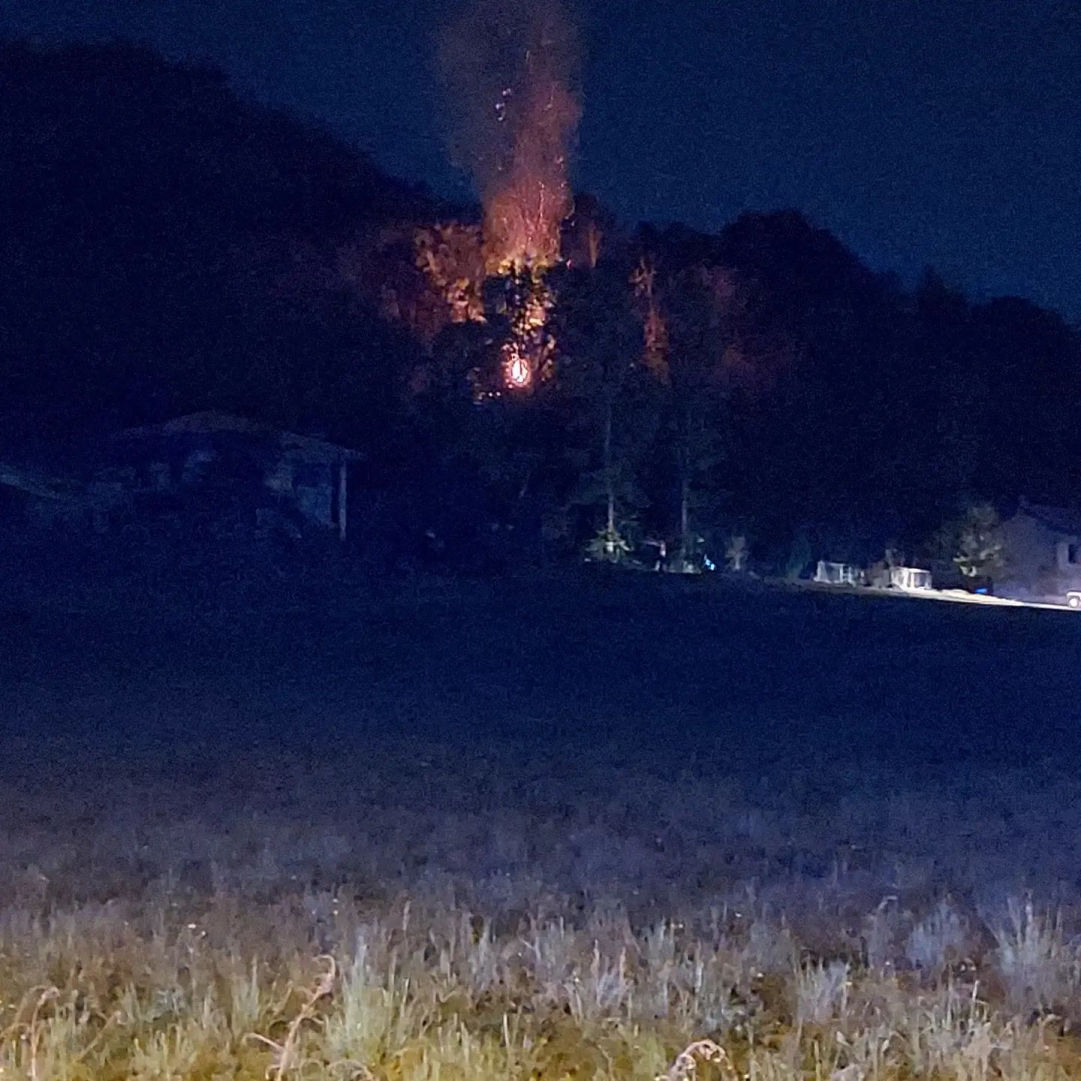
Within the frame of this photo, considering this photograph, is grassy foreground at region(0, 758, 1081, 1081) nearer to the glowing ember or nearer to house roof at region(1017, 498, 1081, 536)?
the glowing ember

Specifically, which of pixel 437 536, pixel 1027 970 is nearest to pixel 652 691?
pixel 437 536

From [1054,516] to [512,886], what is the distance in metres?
55.1

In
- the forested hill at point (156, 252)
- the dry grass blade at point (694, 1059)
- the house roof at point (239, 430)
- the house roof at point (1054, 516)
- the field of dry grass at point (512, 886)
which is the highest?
the forested hill at point (156, 252)

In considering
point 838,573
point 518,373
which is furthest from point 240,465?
point 838,573

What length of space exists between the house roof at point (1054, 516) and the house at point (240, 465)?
97.7 feet

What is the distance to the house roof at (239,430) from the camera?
125 feet

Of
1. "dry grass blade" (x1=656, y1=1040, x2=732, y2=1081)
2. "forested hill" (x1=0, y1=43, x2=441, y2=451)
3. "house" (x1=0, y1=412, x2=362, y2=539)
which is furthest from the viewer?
"forested hill" (x1=0, y1=43, x2=441, y2=451)

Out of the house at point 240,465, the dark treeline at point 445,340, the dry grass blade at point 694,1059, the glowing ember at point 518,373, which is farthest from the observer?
the glowing ember at point 518,373

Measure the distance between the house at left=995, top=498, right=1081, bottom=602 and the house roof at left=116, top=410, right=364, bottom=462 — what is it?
28801 mm

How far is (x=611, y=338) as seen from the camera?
40.5m

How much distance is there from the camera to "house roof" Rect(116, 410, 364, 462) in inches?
1500

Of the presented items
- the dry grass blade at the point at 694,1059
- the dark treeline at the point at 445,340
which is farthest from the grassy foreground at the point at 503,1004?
the dark treeline at the point at 445,340

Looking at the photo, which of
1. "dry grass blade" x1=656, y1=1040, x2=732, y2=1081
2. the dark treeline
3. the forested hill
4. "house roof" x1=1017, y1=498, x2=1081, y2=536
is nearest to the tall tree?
the dark treeline

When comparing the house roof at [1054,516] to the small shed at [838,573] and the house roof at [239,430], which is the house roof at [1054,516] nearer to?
the small shed at [838,573]
